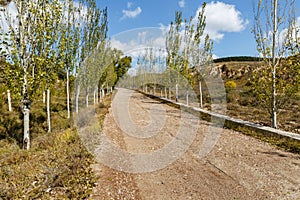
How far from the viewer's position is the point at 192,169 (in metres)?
5.39

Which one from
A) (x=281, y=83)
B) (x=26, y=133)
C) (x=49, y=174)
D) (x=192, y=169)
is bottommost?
(x=192, y=169)

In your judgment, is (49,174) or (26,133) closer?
(49,174)

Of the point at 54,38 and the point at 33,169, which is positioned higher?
the point at 54,38

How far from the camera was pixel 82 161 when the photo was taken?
5414 mm

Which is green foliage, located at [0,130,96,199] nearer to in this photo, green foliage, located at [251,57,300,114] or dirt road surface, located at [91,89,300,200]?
dirt road surface, located at [91,89,300,200]

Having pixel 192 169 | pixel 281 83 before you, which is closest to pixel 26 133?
pixel 192 169

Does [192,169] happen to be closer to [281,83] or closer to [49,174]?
[49,174]

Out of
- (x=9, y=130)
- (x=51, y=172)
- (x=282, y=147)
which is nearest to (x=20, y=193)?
(x=51, y=172)

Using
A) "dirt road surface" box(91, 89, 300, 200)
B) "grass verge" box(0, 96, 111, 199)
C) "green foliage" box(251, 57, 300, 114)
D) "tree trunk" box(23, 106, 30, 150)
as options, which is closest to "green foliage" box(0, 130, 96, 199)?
"grass verge" box(0, 96, 111, 199)

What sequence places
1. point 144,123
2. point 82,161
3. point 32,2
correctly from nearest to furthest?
point 82,161 < point 32,2 < point 144,123

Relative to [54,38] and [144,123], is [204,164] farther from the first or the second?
[54,38]

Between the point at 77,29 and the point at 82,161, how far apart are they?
35.0ft

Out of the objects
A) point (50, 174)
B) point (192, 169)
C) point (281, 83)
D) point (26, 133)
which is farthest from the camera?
point (281, 83)

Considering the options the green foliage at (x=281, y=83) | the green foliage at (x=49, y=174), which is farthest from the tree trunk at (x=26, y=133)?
the green foliage at (x=281, y=83)
